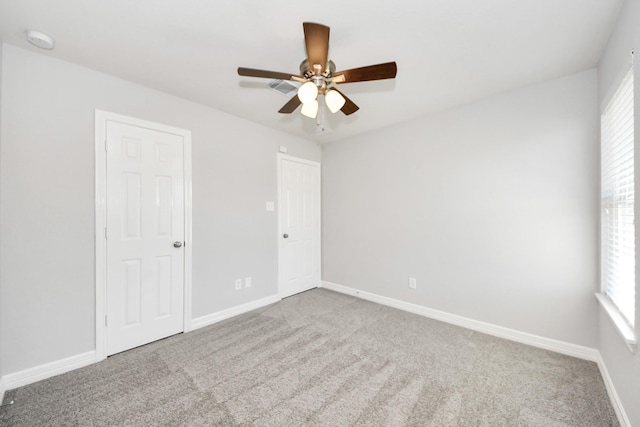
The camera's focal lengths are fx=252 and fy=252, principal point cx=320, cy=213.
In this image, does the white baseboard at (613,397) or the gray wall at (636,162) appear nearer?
the gray wall at (636,162)

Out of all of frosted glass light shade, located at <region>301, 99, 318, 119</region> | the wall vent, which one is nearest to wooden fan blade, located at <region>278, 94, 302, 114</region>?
frosted glass light shade, located at <region>301, 99, 318, 119</region>

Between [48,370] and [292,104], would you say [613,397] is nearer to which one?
[292,104]

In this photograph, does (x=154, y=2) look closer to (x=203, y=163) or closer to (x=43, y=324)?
(x=203, y=163)

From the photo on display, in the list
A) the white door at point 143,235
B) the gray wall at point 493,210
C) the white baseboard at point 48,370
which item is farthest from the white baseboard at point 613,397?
the white baseboard at point 48,370

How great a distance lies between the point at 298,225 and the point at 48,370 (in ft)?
9.27

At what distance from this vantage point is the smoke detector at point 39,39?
1.69 meters

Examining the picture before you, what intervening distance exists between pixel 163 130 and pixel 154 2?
4.20ft

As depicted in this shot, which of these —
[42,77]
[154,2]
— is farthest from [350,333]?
[42,77]

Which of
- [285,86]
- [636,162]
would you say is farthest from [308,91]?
[636,162]

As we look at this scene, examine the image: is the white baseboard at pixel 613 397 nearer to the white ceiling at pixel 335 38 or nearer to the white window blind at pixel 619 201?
the white window blind at pixel 619 201

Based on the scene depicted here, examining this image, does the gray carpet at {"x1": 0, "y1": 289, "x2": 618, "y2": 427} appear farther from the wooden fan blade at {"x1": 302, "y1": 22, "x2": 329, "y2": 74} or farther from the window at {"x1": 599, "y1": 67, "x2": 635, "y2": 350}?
the wooden fan blade at {"x1": 302, "y1": 22, "x2": 329, "y2": 74}

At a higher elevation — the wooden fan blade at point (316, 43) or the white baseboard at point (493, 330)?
the wooden fan blade at point (316, 43)

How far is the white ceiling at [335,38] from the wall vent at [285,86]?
79mm

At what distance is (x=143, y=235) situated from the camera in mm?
2412
